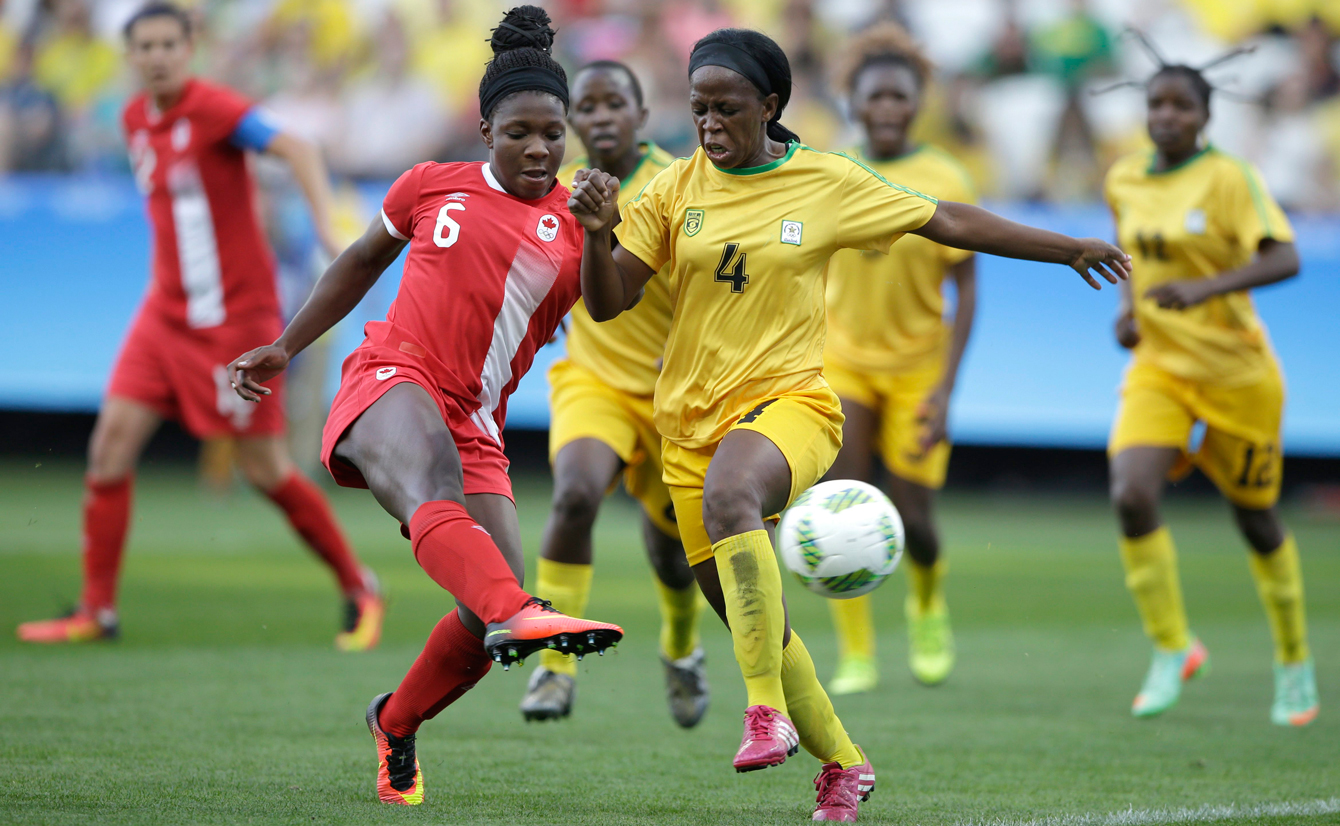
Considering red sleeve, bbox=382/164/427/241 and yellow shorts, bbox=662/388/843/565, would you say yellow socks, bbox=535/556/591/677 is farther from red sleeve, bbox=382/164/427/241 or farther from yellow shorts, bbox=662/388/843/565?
red sleeve, bbox=382/164/427/241

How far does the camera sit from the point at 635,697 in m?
6.58

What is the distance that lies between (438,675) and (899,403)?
3.68m

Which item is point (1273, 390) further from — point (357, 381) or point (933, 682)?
point (357, 381)

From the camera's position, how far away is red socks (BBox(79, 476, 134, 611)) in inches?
291

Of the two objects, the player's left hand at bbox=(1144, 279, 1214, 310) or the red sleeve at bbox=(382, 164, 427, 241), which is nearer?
the red sleeve at bbox=(382, 164, 427, 241)

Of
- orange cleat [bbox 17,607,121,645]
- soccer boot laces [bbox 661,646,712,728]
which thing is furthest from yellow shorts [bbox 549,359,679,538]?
orange cleat [bbox 17,607,121,645]

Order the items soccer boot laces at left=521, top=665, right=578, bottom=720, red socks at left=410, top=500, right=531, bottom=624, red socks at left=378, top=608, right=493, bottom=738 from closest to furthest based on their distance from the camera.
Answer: red socks at left=410, top=500, right=531, bottom=624 < red socks at left=378, top=608, right=493, bottom=738 < soccer boot laces at left=521, top=665, right=578, bottom=720

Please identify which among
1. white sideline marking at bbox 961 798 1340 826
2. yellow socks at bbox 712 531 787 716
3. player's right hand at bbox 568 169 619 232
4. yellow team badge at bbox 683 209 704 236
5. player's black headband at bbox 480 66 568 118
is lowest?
white sideline marking at bbox 961 798 1340 826

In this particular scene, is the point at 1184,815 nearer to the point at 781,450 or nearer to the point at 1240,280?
the point at 781,450

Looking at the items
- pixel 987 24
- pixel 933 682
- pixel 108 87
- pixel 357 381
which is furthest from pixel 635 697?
pixel 108 87

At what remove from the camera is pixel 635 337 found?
5961 mm

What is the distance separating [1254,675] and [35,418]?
55.5ft

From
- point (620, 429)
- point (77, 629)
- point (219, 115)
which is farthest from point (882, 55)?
point (77, 629)

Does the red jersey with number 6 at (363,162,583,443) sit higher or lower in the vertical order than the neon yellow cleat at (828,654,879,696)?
higher
